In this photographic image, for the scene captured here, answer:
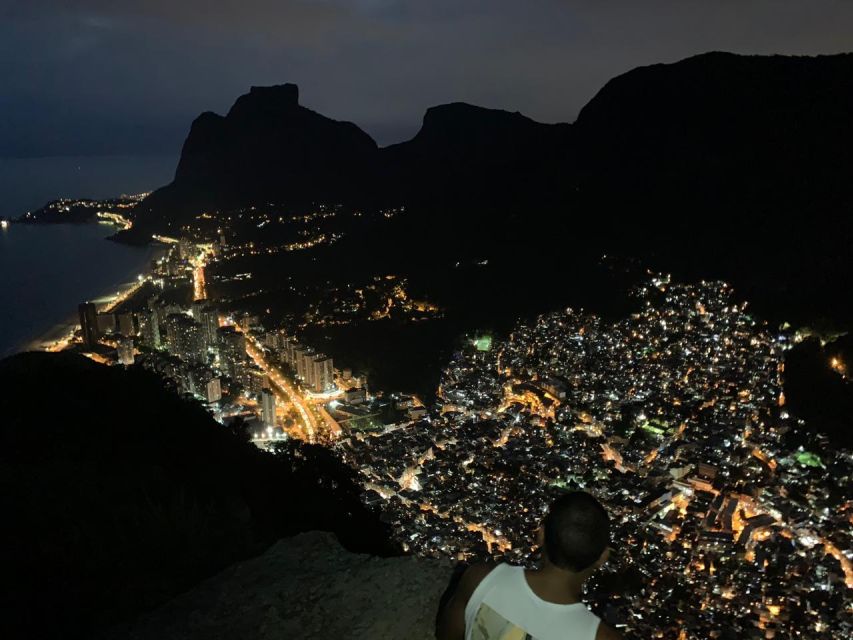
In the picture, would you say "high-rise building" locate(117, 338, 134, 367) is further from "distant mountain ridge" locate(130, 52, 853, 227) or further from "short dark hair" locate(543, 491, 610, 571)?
"distant mountain ridge" locate(130, 52, 853, 227)

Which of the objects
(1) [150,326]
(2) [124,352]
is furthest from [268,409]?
(1) [150,326]

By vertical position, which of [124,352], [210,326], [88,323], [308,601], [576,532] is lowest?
[124,352]

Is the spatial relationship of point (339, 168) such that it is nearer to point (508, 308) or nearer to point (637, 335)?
point (508, 308)

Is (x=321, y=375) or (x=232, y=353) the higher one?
(x=232, y=353)

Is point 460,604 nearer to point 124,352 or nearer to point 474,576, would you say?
point 474,576

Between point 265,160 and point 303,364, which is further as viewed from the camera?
point 265,160

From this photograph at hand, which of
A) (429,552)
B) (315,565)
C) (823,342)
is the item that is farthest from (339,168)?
(315,565)
